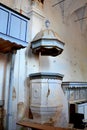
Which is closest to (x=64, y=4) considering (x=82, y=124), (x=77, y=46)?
(x=77, y=46)

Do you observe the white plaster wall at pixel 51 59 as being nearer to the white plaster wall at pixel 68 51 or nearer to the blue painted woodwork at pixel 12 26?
the white plaster wall at pixel 68 51

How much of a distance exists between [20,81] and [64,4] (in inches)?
143

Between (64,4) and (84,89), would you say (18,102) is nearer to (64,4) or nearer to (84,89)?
(84,89)

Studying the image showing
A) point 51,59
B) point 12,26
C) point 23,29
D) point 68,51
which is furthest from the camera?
point 68,51

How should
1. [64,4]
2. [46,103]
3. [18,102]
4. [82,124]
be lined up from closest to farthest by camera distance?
[82,124], [46,103], [18,102], [64,4]

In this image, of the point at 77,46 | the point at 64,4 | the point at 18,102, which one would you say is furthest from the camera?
the point at 77,46

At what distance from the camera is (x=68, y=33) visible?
644cm

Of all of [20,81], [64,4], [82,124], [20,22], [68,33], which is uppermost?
[64,4]

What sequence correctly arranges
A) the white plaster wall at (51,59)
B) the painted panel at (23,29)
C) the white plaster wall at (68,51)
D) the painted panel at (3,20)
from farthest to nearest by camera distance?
the white plaster wall at (68,51)
the white plaster wall at (51,59)
the painted panel at (23,29)
the painted panel at (3,20)

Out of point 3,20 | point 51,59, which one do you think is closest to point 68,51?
point 51,59

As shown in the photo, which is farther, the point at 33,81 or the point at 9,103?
the point at 33,81

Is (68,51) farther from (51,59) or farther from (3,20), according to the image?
(3,20)

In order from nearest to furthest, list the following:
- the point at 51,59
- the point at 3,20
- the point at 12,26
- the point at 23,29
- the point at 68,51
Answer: the point at 3,20, the point at 12,26, the point at 23,29, the point at 51,59, the point at 68,51

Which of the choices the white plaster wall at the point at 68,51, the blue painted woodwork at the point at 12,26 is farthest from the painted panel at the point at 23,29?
the white plaster wall at the point at 68,51
